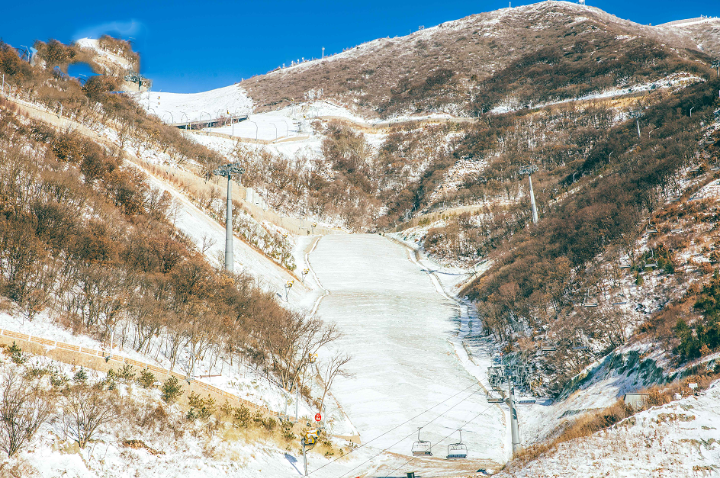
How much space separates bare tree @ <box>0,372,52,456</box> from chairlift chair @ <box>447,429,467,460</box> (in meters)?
15.4

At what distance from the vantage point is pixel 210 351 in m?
24.7

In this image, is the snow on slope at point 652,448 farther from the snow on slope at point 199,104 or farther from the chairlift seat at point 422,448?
the snow on slope at point 199,104

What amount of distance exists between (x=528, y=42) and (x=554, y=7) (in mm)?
26597

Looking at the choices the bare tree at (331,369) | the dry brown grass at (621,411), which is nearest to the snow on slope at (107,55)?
the bare tree at (331,369)

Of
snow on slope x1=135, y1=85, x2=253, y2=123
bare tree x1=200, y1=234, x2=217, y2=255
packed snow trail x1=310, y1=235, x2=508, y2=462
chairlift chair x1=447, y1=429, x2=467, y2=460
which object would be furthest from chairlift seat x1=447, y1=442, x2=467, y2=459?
snow on slope x1=135, y1=85, x2=253, y2=123

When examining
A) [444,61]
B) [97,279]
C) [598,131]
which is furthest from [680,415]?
[444,61]

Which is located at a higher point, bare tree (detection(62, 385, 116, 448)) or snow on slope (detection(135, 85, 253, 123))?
snow on slope (detection(135, 85, 253, 123))

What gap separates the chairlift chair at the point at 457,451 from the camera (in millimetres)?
21845

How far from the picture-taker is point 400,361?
30.7 metres

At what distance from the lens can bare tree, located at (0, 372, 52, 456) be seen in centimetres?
1382

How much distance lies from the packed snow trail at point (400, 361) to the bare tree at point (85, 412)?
11.6m

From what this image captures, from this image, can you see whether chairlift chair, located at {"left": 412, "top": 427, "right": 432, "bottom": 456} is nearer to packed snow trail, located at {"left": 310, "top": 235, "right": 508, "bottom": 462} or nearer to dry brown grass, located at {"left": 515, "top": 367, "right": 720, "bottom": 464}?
packed snow trail, located at {"left": 310, "top": 235, "right": 508, "bottom": 462}

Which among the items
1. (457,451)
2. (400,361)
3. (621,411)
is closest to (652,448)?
(621,411)

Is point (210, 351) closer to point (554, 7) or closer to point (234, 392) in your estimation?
point (234, 392)
